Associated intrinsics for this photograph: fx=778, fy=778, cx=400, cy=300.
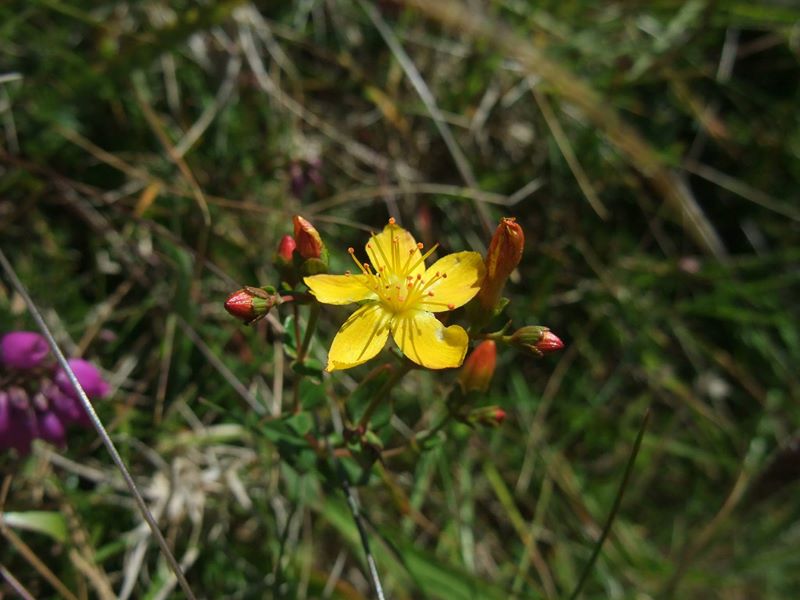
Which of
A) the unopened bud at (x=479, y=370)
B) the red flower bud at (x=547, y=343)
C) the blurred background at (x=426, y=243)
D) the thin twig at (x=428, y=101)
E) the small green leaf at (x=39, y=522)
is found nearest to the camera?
the red flower bud at (x=547, y=343)

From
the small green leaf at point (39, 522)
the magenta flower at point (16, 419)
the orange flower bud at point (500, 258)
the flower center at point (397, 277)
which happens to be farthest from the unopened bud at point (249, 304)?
the small green leaf at point (39, 522)

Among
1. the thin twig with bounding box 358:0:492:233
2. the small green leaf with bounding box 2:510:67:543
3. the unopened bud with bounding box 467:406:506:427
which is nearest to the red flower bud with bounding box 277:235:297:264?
the unopened bud with bounding box 467:406:506:427

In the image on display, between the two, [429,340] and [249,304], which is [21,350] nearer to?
[249,304]

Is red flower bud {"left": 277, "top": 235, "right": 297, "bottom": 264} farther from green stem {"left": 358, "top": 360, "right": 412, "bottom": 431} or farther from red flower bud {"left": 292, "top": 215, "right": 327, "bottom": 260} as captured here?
green stem {"left": 358, "top": 360, "right": 412, "bottom": 431}

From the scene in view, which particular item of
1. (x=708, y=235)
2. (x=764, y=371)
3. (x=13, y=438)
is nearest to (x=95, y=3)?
(x=13, y=438)

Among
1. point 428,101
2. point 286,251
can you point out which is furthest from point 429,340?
point 428,101

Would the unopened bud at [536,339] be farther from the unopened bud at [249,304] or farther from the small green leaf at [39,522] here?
the small green leaf at [39,522]
